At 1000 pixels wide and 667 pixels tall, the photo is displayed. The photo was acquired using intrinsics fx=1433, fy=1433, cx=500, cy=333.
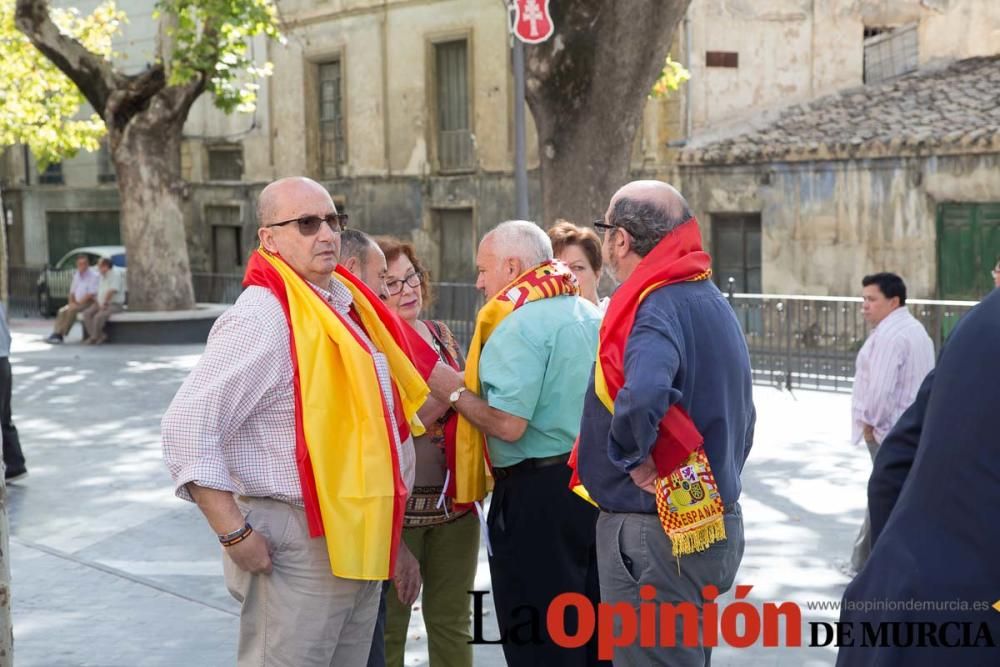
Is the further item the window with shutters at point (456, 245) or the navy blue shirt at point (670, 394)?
the window with shutters at point (456, 245)

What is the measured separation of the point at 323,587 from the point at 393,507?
0.30 meters

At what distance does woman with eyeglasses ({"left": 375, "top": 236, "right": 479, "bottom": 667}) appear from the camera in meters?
5.20

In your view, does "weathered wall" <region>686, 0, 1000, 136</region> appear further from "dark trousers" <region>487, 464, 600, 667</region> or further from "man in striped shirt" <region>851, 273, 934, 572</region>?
"dark trousers" <region>487, 464, 600, 667</region>

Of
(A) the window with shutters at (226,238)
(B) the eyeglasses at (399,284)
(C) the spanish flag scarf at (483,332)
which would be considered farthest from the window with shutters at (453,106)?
(C) the spanish flag scarf at (483,332)

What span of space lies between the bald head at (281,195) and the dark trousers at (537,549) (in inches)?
53.6

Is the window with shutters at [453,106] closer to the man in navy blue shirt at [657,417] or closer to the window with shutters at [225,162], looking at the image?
the window with shutters at [225,162]

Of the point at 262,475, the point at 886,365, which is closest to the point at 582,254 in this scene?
the point at 886,365

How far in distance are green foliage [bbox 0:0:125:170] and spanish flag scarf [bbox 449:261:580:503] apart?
910 inches

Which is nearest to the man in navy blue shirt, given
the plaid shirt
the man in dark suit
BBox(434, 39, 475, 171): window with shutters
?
the plaid shirt

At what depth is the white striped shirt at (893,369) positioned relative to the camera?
7422 mm

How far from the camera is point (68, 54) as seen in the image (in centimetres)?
2181

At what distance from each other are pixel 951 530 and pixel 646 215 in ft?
6.16

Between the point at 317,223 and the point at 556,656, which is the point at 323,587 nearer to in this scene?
the point at 317,223

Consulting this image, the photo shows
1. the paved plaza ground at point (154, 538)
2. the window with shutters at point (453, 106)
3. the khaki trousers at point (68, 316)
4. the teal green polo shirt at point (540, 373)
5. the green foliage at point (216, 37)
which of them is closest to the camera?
the teal green polo shirt at point (540, 373)
